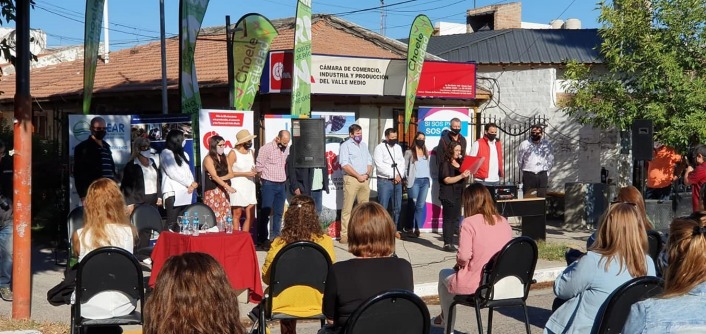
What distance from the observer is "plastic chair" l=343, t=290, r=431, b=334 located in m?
4.62

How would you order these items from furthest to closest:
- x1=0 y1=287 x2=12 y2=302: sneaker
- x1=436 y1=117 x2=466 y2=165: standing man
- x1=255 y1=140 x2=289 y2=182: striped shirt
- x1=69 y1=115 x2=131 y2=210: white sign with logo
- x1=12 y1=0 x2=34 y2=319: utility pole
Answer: x1=436 y1=117 x2=466 y2=165: standing man
x1=255 y1=140 x2=289 y2=182: striped shirt
x1=69 y1=115 x2=131 y2=210: white sign with logo
x1=0 y1=287 x2=12 y2=302: sneaker
x1=12 y1=0 x2=34 y2=319: utility pole

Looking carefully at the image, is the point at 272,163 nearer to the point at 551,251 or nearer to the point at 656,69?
the point at 551,251

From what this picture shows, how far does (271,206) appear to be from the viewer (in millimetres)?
13086

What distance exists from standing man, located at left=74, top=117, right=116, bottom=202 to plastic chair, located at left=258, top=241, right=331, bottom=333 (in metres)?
5.32

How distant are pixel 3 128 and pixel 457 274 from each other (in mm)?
12097

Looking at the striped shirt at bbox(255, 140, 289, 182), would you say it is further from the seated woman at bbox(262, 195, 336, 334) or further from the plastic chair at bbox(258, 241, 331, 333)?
the plastic chair at bbox(258, 241, 331, 333)

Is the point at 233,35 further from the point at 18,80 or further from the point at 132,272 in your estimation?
the point at 132,272

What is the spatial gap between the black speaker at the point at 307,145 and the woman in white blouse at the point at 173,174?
1535mm

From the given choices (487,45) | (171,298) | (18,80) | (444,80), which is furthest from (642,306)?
(487,45)

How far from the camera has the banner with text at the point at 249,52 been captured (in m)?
13.7

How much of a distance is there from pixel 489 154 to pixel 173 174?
16.0ft

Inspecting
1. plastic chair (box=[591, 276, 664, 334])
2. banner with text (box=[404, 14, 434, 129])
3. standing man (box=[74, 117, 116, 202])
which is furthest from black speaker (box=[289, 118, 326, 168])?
plastic chair (box=[591, 276, 664, 334])

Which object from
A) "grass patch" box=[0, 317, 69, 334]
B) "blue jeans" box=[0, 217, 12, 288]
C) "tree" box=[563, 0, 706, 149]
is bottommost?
"grass patch" box=[0, 317, 69, 334]

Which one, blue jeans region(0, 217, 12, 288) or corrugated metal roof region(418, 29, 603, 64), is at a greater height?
corrugated metal roof region(418, 29, 603, 64)
